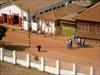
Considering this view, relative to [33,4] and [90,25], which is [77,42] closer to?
[90,25]

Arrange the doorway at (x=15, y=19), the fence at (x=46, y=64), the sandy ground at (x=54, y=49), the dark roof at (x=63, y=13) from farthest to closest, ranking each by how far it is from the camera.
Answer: the doorway at (x=15, y=19) < the dark roof at (x=63, y=13) < the sandy ground at (x=54, y=49) < the fence at (x=46, y=64)

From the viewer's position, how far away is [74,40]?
5128cm

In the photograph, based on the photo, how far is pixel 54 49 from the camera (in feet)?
159

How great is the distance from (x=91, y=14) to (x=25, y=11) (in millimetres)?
10090

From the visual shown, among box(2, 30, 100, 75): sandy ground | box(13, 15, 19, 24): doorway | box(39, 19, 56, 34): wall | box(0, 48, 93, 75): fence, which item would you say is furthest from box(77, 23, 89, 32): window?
box(0, 48, 93, 75): fence

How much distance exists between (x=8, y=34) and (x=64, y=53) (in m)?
11.5

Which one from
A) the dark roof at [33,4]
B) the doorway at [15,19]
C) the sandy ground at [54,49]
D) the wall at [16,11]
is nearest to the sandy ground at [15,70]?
the sandy ground at [54,49]

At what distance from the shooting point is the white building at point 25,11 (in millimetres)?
57906

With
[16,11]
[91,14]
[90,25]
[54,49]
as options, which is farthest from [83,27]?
[16,11]

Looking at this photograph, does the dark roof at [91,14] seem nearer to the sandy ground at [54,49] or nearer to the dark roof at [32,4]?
the sandy ground at [54,49]

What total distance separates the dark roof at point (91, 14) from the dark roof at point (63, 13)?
8.63 feet

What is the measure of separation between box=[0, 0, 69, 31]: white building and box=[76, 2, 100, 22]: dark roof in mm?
7234

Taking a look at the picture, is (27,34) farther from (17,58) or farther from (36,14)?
(17,58)

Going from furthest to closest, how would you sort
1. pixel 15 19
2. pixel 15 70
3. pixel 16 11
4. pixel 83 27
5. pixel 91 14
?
1. pixel 15 19
2. pixel 16 11
3. pixel 83 27
4. pixel 91 14
5. pixel 15 70
